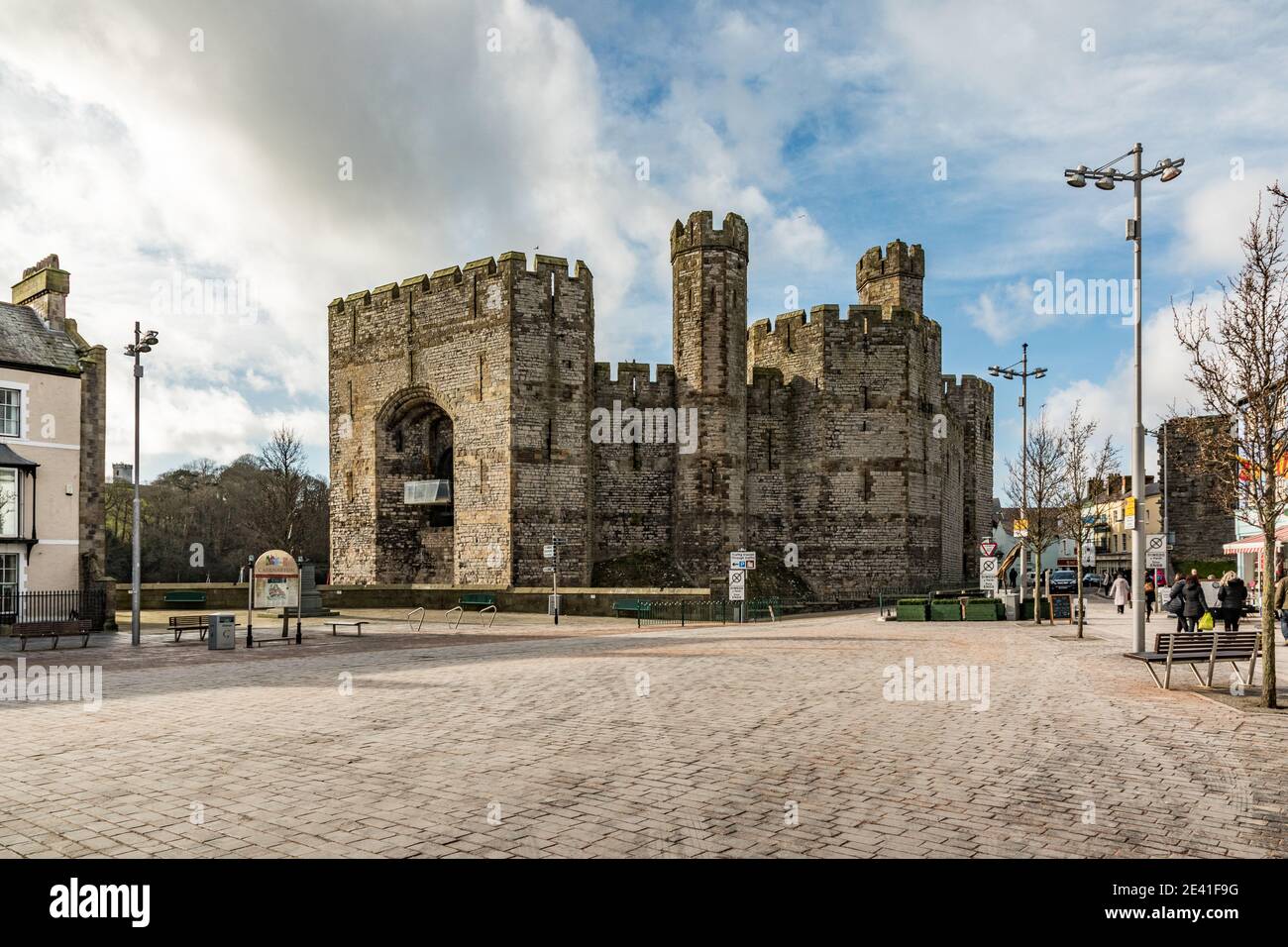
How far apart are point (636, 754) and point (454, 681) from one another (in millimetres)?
5899

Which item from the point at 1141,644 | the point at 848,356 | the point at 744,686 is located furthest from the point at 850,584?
the point at 744,686

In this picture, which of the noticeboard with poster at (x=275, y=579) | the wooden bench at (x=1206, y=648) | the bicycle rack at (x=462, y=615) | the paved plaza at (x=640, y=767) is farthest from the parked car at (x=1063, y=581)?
the noticeboard with poster at (x=275, y=579)

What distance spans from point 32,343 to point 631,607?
1848cm

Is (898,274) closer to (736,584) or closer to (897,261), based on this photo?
(897,261)

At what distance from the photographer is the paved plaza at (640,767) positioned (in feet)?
17.8

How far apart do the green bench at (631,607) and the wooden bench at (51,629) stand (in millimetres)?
14002

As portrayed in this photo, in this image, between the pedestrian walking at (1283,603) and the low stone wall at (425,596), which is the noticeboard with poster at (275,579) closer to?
the low stone wall at (425,596)

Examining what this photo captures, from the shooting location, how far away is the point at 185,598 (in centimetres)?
3272

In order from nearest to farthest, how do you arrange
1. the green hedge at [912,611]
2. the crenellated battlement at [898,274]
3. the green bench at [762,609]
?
the green hedge at [912,611] → the green bench at [762,609] → the crenellated battlement at [898,274]

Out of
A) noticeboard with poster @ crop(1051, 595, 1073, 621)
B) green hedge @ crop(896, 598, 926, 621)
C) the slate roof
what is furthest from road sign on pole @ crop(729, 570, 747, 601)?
the slate roof

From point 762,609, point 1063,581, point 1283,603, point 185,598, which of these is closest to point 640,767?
point 1283,603

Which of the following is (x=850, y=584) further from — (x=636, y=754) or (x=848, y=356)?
(x=636, y=754)

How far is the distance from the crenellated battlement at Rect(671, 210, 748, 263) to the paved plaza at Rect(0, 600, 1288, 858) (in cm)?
2533

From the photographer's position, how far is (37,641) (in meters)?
21.2
